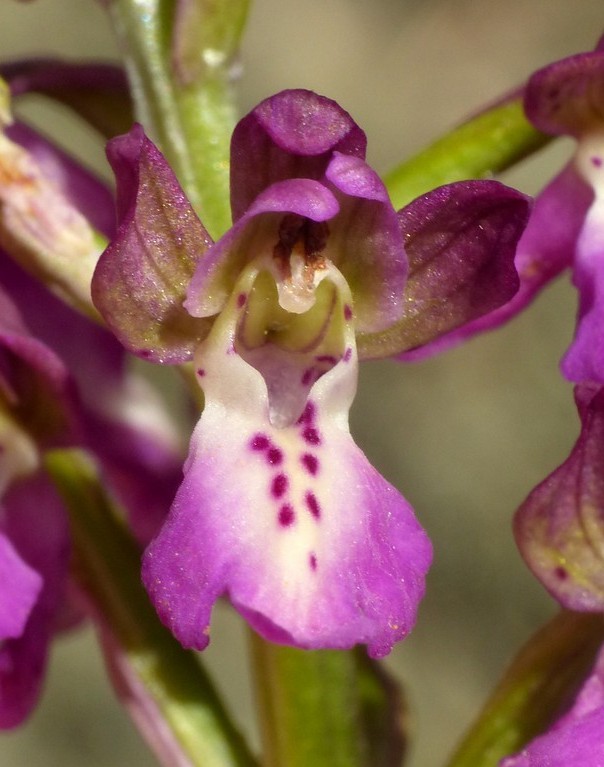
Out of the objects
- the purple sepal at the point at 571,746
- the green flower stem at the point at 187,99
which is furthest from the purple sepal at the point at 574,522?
the green flower stem at the point at 187,99

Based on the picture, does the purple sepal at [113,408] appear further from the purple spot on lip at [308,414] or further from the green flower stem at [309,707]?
the purple spot on lip at [308,414]

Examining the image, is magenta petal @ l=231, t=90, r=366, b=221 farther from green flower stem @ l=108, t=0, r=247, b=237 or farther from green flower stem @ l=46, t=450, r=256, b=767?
green flower stem @ l=46, t=450, r=256, b=767

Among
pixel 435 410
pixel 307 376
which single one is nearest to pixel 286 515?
pixel 307 376

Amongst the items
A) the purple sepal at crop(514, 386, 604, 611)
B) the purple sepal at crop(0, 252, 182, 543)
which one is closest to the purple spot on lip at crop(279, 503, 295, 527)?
the purple sepal at crop(514, 386, 604, 611)

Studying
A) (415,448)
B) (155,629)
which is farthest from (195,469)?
(415,448)

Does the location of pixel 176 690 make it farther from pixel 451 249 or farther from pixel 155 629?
pixel 451 249

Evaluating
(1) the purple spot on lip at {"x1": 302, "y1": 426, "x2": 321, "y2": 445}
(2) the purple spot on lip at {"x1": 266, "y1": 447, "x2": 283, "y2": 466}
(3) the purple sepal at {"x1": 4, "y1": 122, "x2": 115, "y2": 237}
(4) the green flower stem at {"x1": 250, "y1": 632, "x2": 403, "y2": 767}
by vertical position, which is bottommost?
(4) the green flower stem at {"x1": 250, "y1": 632, "x2": 403, "y2": 767}

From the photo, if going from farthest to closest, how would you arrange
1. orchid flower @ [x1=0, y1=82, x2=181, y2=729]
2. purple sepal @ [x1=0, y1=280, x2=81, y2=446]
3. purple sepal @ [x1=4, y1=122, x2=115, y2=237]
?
purple sepal @ [x1=4, y1=122, x2=115, y2=237], purple sepal @ [x1=0, y1=280, x2=81, y2=446], orchid flower @ [x1=0, y1=82, x2=181, y2=729]
